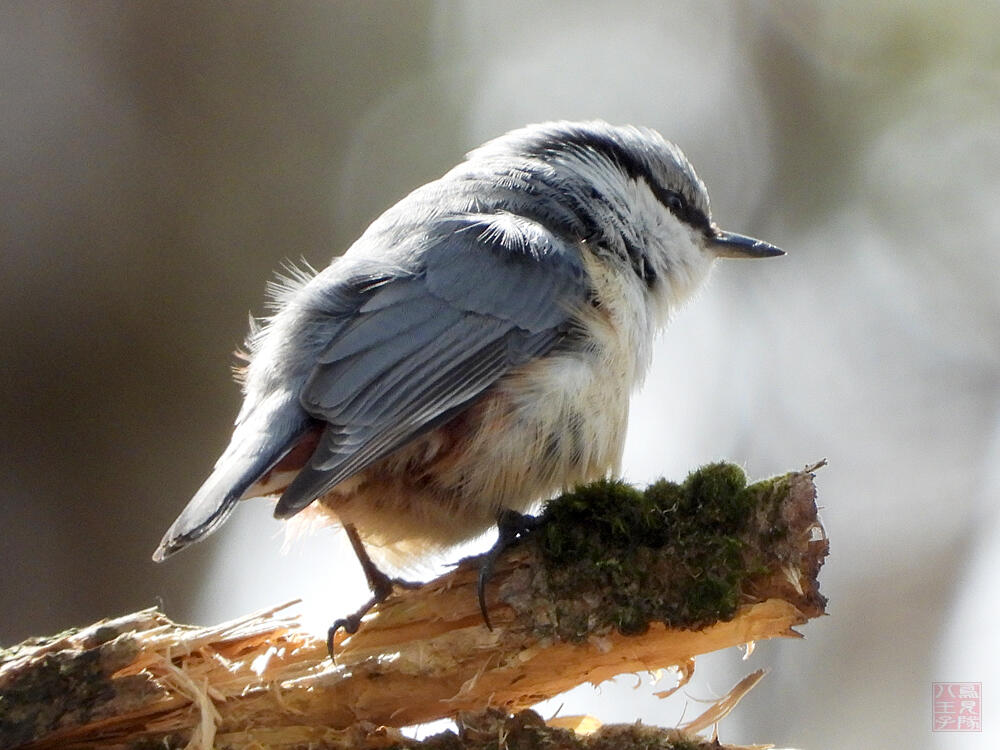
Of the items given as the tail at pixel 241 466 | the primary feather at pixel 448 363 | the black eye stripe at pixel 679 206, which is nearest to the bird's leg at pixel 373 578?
the primary feather at pixel 448 363

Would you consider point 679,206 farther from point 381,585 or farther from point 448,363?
point 381,585

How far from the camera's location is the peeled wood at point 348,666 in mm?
2289

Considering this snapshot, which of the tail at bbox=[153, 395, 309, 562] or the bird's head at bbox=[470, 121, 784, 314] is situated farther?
the bird's head at bbox=[470, 121, 784, 314]

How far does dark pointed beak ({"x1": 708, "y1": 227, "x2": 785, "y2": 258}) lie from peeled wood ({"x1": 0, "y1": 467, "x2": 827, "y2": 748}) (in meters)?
1.84

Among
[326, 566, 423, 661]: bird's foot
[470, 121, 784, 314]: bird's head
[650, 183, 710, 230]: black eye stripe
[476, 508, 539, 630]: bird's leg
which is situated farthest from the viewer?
[650, 183, 710, 230]: black eye stripe

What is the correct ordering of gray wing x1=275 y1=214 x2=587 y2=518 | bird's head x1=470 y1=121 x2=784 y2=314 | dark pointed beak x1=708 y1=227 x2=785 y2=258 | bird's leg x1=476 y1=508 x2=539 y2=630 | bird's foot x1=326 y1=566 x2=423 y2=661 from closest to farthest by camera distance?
1. bird's leg x1=476 y1=508 x2=539 y2=630
2. gray wing x1=275 y1=214 x2=587 y2=518
3. bird's foot x1=326 y1=566 x2=423 y2=661
4. bird's head x1=470 y1=121 x2=784 y2=314
5. dark pointed beak x1=708 y1=227 x2=785 y2=258

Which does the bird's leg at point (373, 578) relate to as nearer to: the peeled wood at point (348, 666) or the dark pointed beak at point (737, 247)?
the peeled wood at point (348, 666)

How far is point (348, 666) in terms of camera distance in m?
2.47

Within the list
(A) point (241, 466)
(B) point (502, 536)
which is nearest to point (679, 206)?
(B) point (502, 536)

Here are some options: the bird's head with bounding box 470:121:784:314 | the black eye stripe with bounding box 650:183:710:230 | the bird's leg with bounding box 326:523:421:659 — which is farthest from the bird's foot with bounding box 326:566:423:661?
the black eye stripe with bounding box 650:183:710:230

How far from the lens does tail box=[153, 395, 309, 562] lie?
90.0 inches

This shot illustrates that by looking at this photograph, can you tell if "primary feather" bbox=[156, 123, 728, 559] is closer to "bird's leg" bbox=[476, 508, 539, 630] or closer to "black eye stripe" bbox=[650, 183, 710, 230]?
"bird's leg" bbox=[476, 508, 539, 630]

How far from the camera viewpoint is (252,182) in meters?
4.44

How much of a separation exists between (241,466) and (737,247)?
2327mm
